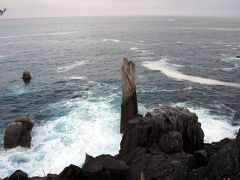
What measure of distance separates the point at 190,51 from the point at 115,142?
75.4 m

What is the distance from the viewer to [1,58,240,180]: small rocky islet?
948 inches

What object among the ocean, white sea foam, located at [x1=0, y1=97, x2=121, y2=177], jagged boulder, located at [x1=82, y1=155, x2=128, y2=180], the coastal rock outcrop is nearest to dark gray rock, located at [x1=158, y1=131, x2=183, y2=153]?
jagged boulder, located at [x1=82, y1=155, x2=128, y2=180]

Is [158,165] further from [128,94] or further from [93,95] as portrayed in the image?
[93,95]

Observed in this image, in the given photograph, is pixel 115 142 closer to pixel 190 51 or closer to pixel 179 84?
pixel 179 84

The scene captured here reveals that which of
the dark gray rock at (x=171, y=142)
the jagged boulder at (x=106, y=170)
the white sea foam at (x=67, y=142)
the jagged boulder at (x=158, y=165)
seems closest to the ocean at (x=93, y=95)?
the white sea foam at (x=67, y=142)

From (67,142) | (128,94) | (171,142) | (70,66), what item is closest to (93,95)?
(128,94)

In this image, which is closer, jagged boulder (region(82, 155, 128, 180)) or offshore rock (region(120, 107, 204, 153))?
jagged boulder (region(82, 155, 128, 180))

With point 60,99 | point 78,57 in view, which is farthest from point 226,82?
point 78,57

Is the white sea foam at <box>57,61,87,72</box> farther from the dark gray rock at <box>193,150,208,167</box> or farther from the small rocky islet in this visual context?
the dark gray rock at <box>193,150,208,167</box>

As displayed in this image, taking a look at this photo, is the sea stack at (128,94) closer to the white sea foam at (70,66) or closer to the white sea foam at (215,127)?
the white sea foam at (215,127)

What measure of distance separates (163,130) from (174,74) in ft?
147

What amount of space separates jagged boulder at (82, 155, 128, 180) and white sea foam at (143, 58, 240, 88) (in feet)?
151

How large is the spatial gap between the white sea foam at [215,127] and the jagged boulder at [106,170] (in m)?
18.8

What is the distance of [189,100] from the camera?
57.3m
